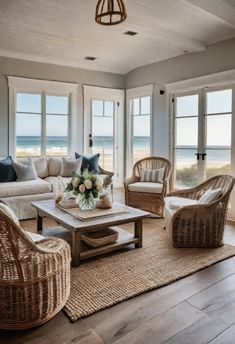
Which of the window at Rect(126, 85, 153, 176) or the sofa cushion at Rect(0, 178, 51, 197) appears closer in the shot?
the sofa cushion at Rect(0, 178, 51, 197)

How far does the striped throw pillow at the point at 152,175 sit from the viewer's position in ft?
16.9

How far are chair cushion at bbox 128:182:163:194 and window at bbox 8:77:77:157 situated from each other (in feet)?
6.21

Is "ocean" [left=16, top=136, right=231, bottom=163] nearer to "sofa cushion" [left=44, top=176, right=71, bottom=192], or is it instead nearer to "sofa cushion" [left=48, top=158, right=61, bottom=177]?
"sofa cushion" [left=48, top=158, right=61, bottom=177]

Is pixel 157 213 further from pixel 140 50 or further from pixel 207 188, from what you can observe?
pixel 140 50

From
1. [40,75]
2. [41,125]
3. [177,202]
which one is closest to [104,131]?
[41,125]

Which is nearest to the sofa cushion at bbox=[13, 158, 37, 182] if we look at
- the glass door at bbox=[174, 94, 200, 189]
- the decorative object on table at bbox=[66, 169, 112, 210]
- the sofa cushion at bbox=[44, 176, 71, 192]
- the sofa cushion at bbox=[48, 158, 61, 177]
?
the sofa cushion at bbox=[44, 176, 71, 192]

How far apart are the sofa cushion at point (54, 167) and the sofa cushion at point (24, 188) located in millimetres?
717

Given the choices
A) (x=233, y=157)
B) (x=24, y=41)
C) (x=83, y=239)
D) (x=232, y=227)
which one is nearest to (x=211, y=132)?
(x=233, y=157)

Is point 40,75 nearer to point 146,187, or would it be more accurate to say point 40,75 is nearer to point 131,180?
point 131,180

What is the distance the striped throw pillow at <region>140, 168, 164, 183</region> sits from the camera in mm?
5164

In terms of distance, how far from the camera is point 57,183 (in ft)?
16.7

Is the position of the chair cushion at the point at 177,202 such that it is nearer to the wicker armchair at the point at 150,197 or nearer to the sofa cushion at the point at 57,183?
the wicker armchair at the point at 150,197

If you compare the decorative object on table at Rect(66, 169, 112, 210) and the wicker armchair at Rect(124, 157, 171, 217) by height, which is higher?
the decorative object on table at Rect(66, 169, 112, 210)

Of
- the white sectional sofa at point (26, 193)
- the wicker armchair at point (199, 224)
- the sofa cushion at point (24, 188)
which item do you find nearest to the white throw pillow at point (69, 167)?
the white sectional sofa at point (26, 193)
